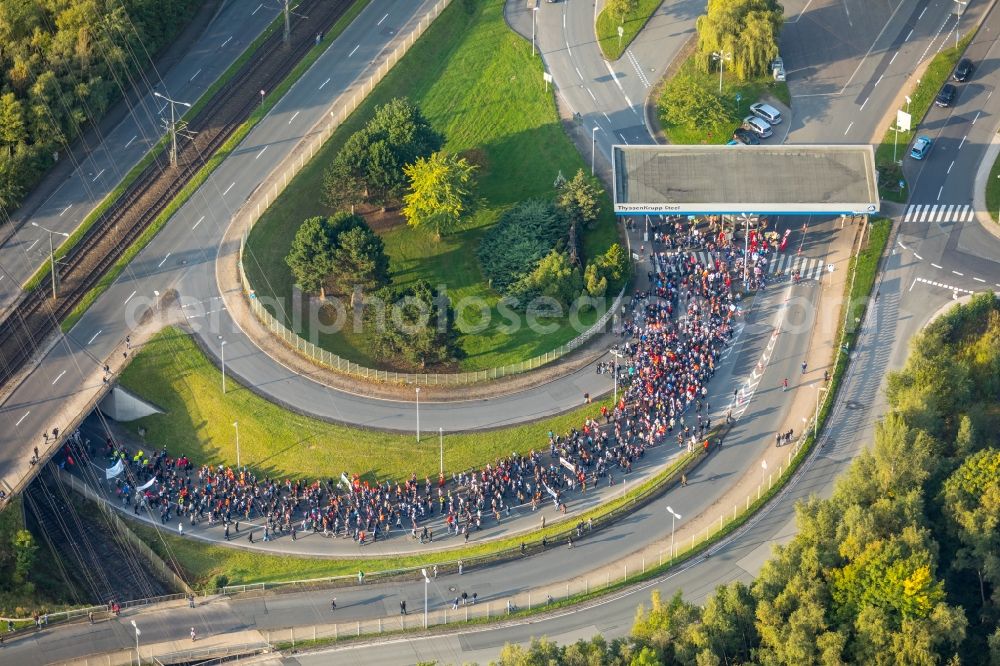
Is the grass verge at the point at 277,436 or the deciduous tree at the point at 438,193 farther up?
the deciduous tree at the point at 438,193

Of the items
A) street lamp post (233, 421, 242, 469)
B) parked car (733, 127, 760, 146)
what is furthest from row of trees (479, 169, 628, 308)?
street lamp post (233, 421, 242, 469)

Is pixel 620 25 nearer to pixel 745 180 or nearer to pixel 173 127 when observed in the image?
pixel 745 180

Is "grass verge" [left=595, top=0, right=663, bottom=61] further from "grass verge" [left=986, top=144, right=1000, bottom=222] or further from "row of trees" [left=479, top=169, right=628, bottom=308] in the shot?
"grass verge" [left=986, top=144, right=1000, bottom=222]

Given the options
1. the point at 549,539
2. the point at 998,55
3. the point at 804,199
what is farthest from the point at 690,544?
the point at 998,55

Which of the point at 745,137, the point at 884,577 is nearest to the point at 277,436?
the point at 884,577

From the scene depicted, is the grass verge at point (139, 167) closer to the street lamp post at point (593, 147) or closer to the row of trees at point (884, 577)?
the street lamp post at point (593, 147)

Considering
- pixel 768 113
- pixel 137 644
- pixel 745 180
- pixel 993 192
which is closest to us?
pixel 137 644

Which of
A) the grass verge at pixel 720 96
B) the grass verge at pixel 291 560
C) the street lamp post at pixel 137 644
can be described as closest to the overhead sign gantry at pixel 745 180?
the grass verge at pixel 720 96
